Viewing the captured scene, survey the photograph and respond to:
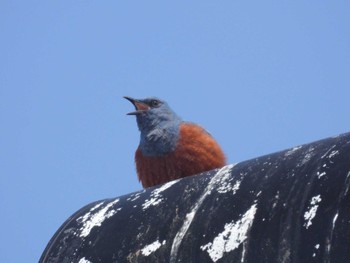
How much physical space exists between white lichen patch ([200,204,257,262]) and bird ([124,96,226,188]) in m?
4.27

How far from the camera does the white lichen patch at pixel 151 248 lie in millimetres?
2984

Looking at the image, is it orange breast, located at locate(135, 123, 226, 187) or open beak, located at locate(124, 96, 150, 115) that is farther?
open beak, located at locate(124, 96, 150, 115)

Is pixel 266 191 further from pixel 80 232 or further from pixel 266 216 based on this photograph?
pixel 80 232

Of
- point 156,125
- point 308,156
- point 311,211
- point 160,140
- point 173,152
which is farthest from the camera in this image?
point 156,125

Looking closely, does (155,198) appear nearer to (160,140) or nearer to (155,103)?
(160,140)

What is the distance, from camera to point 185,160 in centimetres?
703

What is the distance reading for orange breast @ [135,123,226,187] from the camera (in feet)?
23.1

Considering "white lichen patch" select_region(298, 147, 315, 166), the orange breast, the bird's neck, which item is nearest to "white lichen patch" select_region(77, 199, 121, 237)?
"white lichen patch" select_region(298, 147, 315, 166)

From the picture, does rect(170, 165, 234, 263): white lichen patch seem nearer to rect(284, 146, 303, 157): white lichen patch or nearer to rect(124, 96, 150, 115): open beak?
rect(284, 146, 303, 157): white lichen patch

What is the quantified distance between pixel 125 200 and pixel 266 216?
3.66 feet

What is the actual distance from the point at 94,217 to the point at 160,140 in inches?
148

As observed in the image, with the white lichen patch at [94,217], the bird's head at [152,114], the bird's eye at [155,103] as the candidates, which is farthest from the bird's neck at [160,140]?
the white lichen patch at [94,217]

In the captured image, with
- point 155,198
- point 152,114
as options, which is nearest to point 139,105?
point 152,114

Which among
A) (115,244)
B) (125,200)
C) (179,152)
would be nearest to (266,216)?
(115,244)
